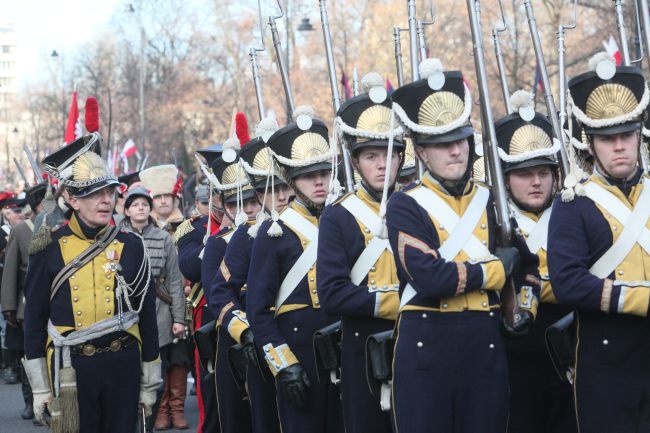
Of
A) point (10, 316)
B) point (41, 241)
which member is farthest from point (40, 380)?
point (10, 316)

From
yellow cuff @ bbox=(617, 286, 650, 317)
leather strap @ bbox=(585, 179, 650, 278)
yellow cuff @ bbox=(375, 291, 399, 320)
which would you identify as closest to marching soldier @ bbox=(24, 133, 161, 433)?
yellow cuff @ bbox=(375, 291, 399, 320)

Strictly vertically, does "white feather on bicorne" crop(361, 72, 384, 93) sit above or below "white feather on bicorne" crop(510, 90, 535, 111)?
above

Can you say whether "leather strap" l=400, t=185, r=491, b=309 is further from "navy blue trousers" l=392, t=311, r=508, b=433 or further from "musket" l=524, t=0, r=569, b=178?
"musket" l=524, t=0, r=569, b=178

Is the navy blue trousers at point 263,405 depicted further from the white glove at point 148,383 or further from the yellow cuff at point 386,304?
the yellow cuff at point 386,304

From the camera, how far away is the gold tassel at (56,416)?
7269 mm

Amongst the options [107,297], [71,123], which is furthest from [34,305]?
[71,123]

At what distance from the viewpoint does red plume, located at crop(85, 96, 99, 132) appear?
7.98m

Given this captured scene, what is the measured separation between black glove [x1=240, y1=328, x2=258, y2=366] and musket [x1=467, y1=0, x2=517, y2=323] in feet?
7.27

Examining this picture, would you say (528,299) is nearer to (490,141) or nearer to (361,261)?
(490,141)

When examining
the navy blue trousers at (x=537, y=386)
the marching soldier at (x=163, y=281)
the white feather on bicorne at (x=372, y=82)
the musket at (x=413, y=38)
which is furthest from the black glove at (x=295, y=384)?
the marching soldier at (x=163, y=281)

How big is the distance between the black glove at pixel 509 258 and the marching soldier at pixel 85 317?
266cm

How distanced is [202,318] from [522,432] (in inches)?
160

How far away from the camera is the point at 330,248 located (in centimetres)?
652

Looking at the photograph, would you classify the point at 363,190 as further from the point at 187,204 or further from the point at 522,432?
the point at 187,204
